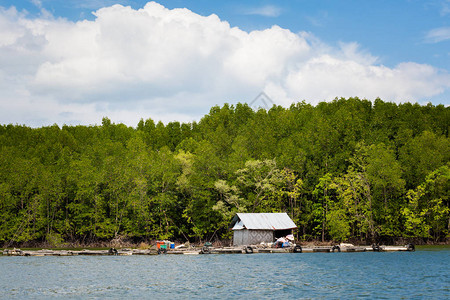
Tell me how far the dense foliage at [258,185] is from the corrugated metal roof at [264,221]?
18.6ft

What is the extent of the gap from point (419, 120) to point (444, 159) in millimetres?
13475

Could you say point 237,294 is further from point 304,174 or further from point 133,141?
point 133,141

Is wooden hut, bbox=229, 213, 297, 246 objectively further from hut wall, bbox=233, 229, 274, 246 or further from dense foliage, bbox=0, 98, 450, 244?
dense foliage, bbox=0, 98, 450, 244

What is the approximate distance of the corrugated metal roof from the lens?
65.9 meters

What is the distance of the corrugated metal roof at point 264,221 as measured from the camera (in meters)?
65.9

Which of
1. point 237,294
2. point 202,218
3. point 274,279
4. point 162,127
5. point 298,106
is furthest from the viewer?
point 162,127

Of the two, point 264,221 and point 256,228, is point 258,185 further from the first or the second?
point 256,228

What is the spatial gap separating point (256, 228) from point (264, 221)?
2056mm

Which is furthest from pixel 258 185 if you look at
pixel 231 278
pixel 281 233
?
pixel 231 278

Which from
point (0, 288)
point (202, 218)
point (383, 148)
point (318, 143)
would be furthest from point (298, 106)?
point (0, 288)

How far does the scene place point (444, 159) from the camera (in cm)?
7381

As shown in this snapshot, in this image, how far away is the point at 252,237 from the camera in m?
66.3

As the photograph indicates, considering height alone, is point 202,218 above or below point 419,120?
below

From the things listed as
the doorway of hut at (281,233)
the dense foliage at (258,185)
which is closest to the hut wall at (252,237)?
the doorway of hut at (281,233)
